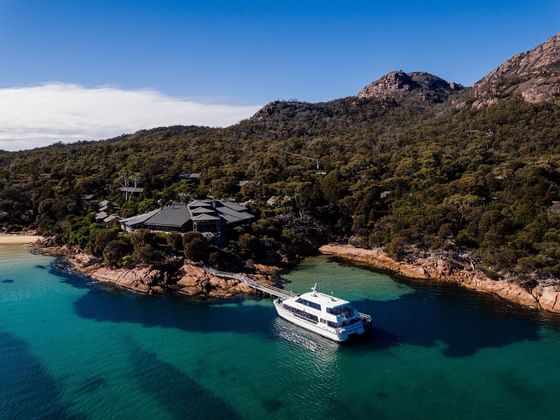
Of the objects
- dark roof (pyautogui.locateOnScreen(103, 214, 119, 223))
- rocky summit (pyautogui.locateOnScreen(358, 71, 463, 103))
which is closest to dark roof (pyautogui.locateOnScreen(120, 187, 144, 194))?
dark roof (pyautogui.locateOnScreen(103, 214, 119, 223))

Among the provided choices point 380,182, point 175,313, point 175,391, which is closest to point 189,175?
point 380,182

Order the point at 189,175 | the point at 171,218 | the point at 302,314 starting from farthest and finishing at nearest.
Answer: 1. the point at 189,175
2. the point at 171,218
3. the point at 302,314

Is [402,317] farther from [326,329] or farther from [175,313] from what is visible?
[175,313]

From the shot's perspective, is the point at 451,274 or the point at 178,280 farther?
the point at 451,274

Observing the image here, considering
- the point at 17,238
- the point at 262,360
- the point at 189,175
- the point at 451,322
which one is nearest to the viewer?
the point at 262,360

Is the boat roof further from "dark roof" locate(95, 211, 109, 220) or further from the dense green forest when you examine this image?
"dark roof" locate(95, 211, 109, 220)

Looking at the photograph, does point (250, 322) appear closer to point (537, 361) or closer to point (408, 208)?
point (537, 361)
